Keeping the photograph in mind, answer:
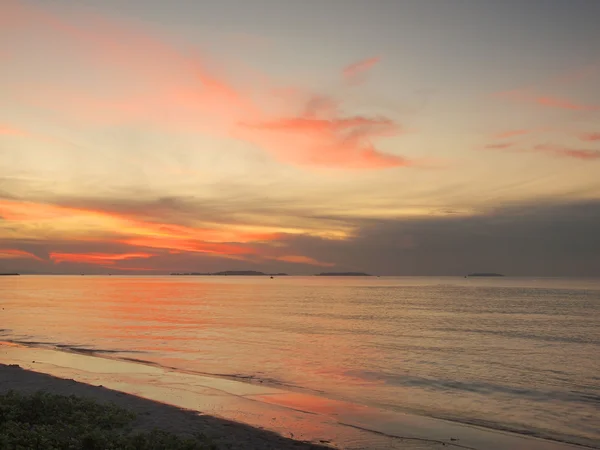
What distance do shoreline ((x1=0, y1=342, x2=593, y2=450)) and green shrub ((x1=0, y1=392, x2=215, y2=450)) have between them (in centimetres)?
435

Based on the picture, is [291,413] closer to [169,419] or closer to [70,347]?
[169,419]

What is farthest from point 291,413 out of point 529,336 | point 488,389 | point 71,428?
point 529,336

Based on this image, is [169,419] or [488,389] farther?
[488,389]

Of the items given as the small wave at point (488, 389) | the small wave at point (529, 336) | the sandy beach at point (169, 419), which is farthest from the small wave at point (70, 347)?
the small wave at point (529, 336)

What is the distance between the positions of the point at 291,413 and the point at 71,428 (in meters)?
9.95

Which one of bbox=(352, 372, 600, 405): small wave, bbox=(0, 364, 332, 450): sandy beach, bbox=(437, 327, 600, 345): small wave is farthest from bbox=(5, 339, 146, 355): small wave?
bbox=(437, 327, 600, 345): small wave

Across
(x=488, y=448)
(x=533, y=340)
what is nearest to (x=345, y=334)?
(x=533, y=340)

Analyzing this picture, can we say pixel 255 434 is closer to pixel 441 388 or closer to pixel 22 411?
pixel 22 411

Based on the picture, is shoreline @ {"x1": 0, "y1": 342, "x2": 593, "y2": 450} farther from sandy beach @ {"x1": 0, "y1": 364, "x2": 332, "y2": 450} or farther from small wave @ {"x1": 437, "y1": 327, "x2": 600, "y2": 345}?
small wave @ {"x1": 437, "y1": 327, "x2": 600, "y2": 345}

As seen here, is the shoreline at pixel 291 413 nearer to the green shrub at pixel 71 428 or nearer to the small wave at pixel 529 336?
the green shrub at pixel 71 428

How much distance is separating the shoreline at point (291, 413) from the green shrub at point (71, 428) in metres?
4.35

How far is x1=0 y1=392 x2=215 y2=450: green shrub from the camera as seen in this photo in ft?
43.4

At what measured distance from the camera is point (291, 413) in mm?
21703

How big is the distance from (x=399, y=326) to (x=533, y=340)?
18218mm
